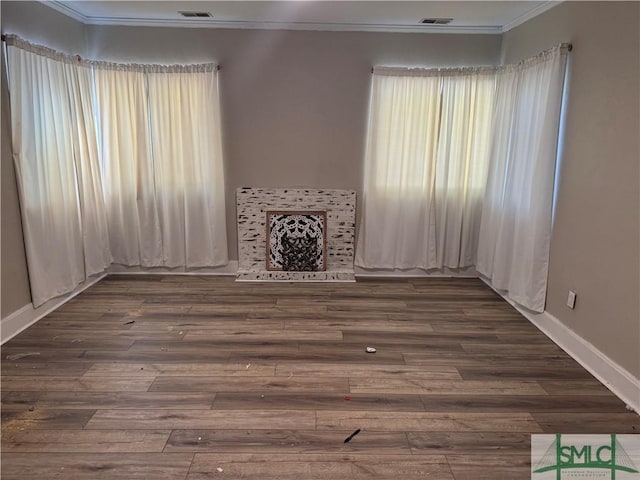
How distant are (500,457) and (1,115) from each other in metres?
3.68

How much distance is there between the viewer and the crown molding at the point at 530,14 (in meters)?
3.23

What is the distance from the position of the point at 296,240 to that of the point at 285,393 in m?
2.20

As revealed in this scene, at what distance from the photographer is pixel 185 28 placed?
4082 mm

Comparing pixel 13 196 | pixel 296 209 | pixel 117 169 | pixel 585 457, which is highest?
pixel 117 169

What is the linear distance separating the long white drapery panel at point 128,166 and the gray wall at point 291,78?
0.28 m

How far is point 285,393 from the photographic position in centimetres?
245

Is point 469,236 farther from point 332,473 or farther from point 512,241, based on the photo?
point 332,473

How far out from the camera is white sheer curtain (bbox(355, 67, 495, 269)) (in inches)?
163

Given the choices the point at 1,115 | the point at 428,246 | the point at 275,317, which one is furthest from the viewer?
the point at 428,246

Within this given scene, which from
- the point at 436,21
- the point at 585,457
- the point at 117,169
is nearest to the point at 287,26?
the point at 436,21

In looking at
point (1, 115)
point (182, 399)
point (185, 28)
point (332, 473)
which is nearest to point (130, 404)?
point (182, 399)

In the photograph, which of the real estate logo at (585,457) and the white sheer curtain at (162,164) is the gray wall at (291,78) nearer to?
the white sheer curtain at (162,164)

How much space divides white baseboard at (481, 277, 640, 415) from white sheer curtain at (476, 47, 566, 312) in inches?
6.0

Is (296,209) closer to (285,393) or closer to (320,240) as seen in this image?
(320,240)
